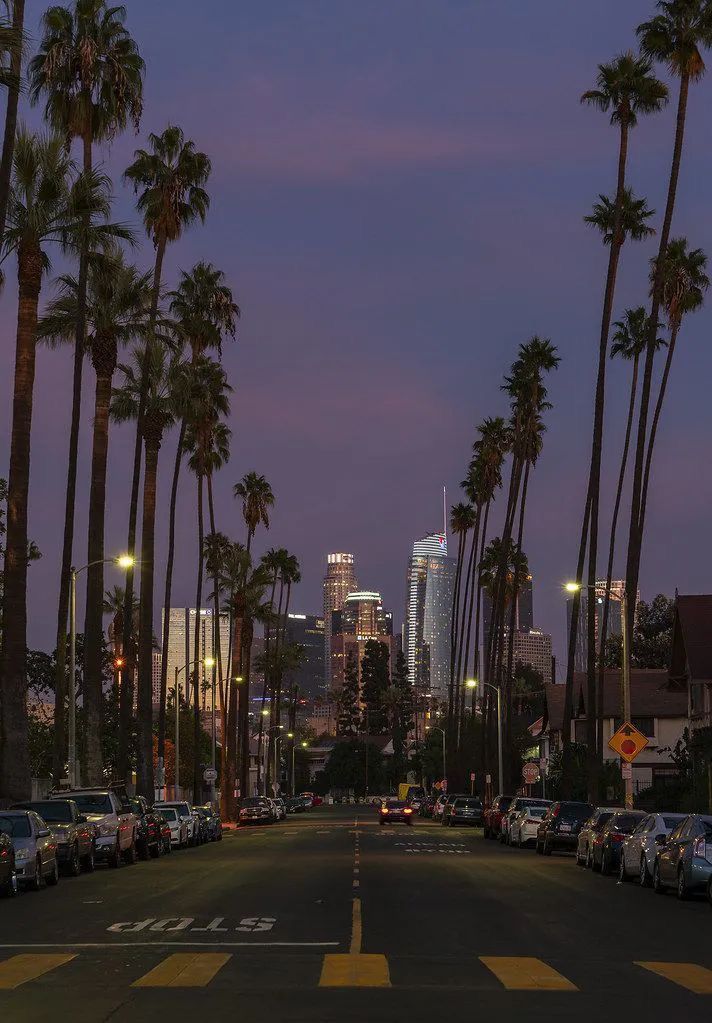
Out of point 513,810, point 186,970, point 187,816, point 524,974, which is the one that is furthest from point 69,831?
point 513,810

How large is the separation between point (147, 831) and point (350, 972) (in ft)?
95.3

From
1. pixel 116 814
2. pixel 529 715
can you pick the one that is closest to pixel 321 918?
pixel 116 814

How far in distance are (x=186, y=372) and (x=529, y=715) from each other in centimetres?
9659

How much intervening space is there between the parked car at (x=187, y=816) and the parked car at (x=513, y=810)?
1068cm

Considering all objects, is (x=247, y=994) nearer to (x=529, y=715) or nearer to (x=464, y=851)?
(x=464, y=851)

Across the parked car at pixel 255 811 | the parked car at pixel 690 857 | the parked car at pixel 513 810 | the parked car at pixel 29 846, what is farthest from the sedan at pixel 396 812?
the parked car at pixel 690 857

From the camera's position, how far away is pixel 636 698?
292ft

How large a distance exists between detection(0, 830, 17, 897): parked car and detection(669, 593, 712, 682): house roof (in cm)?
3822

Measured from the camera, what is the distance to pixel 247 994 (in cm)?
1305

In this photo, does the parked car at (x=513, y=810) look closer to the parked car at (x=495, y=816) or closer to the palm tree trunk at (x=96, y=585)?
the parked car at (x=495, y=816)

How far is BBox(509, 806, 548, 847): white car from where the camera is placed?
51.6 metres

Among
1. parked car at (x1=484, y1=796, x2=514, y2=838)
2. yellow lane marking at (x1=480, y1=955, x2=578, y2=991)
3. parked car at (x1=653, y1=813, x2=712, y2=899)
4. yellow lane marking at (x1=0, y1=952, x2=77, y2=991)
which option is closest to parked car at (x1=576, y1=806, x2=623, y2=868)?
parked car at (x1=653, y1=813, x2=712, y2=899)

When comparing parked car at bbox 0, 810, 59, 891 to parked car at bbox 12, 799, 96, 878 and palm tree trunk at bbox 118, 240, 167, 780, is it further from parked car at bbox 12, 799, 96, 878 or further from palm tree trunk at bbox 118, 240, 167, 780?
palm tree trunk at bbox 118, 240, 167, 780

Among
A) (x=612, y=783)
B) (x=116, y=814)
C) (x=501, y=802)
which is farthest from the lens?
(x=612, y=783)
